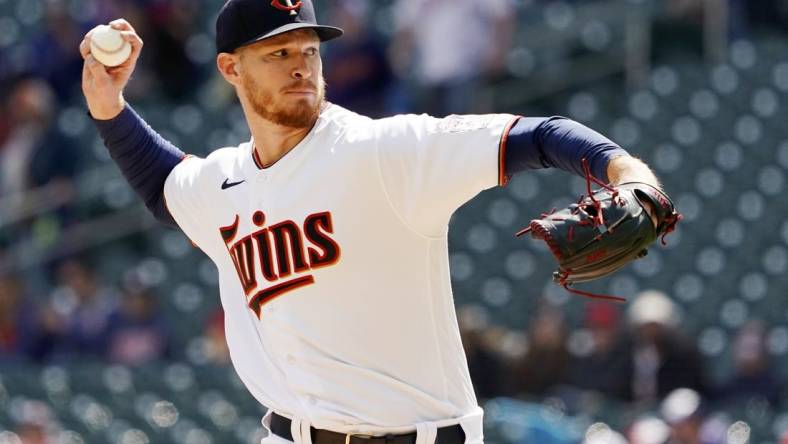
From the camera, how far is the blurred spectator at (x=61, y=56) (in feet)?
29.7

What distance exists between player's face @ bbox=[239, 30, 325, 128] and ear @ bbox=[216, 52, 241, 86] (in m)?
0.05

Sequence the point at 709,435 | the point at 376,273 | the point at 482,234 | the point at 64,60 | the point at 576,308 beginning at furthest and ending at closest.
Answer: the point at 64,60
the point at 482,234
the point at 576,308
the point at 709,435
the point at 376,273

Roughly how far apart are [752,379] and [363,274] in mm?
4009

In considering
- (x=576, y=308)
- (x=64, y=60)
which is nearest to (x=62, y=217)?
(x=64, y=60)

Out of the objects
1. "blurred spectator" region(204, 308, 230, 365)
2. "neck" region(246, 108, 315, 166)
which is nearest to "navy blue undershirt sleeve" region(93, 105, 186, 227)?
"neck" region(246, 108, 315, 166)

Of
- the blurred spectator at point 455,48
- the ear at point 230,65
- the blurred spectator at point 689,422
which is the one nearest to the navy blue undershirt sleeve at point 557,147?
the ear at point 230,65

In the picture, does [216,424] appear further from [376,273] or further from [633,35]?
[376,273]

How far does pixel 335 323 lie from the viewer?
9.97 feet

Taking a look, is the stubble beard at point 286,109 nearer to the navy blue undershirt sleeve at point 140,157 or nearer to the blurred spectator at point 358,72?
the navy blue undershirt sleeve at point 140,157

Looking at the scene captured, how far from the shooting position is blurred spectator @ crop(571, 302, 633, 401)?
671 cm

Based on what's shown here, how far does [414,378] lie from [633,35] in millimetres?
5391

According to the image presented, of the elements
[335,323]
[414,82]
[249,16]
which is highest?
[249,16]

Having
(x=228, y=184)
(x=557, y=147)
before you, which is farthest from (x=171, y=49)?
(x=557, y=147)

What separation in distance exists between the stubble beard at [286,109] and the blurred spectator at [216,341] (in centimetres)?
455
